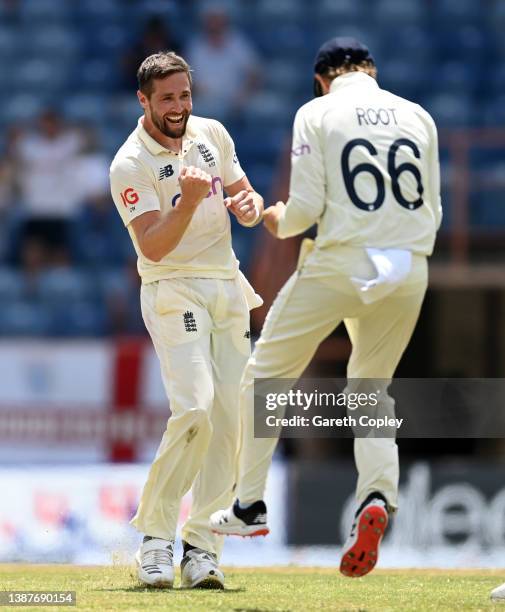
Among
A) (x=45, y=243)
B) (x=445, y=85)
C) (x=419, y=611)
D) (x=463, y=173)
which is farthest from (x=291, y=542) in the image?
(x=445, y=85)

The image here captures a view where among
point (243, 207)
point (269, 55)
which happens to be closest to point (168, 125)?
point (243, 207)

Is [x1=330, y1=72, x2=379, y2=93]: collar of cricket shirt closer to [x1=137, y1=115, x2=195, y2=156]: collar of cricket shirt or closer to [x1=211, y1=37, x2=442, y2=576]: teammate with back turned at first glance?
[x1=211, y1=37, x2=442, y2=576]: teammate with back turned

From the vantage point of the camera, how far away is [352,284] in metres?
6.11

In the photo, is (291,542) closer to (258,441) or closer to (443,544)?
(443,544)

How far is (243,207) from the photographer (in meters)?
6.59

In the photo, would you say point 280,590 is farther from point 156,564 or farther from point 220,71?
point 220,71

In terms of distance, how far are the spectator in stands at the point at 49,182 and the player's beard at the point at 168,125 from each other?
7920mm

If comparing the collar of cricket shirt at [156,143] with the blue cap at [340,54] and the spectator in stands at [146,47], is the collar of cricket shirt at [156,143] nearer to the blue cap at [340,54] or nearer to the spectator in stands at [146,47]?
the blue cap at [340,54]

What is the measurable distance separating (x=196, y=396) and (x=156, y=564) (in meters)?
0.79

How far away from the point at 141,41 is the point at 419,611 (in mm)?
10996

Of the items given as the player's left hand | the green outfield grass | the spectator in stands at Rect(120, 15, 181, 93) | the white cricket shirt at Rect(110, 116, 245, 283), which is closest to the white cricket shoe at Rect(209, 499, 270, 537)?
the green outfield grass

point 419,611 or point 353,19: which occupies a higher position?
point 353,19

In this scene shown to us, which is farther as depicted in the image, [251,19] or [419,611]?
[251,19]

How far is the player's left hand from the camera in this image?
659 cm
